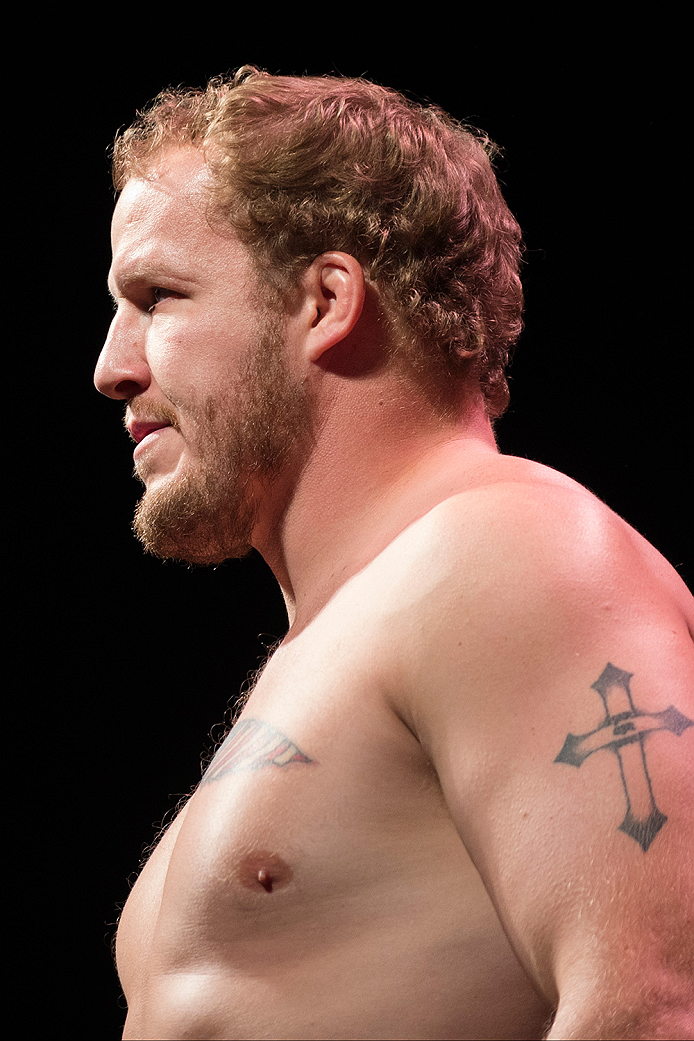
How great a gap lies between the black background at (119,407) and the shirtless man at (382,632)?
799 mm

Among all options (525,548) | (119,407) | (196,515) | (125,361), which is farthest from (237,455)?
(119,407)

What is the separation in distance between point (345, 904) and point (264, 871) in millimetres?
74

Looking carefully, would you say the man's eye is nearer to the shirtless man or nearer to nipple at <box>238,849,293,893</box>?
the shirtless man

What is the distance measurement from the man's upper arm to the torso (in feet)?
0.20

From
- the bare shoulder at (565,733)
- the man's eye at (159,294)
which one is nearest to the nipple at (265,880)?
the bare shoulder at (565,733)

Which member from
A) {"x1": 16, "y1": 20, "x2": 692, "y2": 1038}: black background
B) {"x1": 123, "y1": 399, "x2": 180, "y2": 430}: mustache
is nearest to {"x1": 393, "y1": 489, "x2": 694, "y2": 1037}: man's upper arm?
{"x1": 123, "y1": 399, "x2": 180, "y2": 430}: mustache

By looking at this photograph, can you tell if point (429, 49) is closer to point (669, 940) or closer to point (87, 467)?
point (87, 467)

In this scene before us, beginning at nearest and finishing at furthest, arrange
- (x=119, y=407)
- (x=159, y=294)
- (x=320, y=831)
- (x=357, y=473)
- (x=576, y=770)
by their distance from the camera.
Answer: (x=576, y=770), (x=320, y=831), (x=357, y=473), (x=159, y=294), (x=119, y=407)

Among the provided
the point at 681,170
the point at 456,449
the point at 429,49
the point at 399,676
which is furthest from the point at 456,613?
the point at 429,49

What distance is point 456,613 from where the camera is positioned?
91 centimetres

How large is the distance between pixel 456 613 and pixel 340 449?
1.41 feet

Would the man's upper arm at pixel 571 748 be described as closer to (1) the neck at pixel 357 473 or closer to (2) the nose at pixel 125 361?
(1) the neck at pixel 357 473

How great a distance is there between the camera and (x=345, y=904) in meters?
0.95

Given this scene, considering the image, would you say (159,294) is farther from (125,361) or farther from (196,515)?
(196,515)
